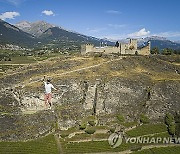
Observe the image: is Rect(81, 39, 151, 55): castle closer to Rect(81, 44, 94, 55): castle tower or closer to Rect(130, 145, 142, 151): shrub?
Rect(81, 44, 94, 55): castle tower

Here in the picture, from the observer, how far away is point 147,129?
3642 inches

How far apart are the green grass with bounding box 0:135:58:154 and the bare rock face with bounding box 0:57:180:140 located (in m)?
2.81

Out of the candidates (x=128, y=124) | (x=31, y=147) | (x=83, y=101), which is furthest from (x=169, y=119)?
(x=31, y=147)

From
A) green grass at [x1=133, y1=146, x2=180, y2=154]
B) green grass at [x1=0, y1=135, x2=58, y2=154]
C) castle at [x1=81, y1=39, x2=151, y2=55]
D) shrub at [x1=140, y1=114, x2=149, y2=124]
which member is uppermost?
castle at [x1=81, y1=39, x2=151, y2=55]

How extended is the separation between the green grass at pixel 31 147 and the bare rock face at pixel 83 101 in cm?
281

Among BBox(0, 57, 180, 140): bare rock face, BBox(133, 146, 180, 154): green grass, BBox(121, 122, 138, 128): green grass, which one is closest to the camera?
BBox(133, 146, 180, 154): green grass

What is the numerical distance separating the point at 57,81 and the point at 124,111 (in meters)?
23.3

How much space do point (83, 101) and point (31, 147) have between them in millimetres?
28848

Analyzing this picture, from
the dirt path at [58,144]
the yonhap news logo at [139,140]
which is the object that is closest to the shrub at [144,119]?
the yonhap news logo at [139,140]

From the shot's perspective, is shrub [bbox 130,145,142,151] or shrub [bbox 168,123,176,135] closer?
shrub [bbox 130,145,142,151]

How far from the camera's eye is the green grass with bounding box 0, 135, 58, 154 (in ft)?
256

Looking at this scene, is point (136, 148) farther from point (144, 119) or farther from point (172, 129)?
point (144, 119)

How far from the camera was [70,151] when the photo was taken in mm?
79375

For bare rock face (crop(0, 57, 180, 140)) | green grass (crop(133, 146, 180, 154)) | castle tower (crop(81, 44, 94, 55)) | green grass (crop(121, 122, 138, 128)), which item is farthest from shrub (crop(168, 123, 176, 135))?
castle tower (crop(81, 44, 94, 55))
